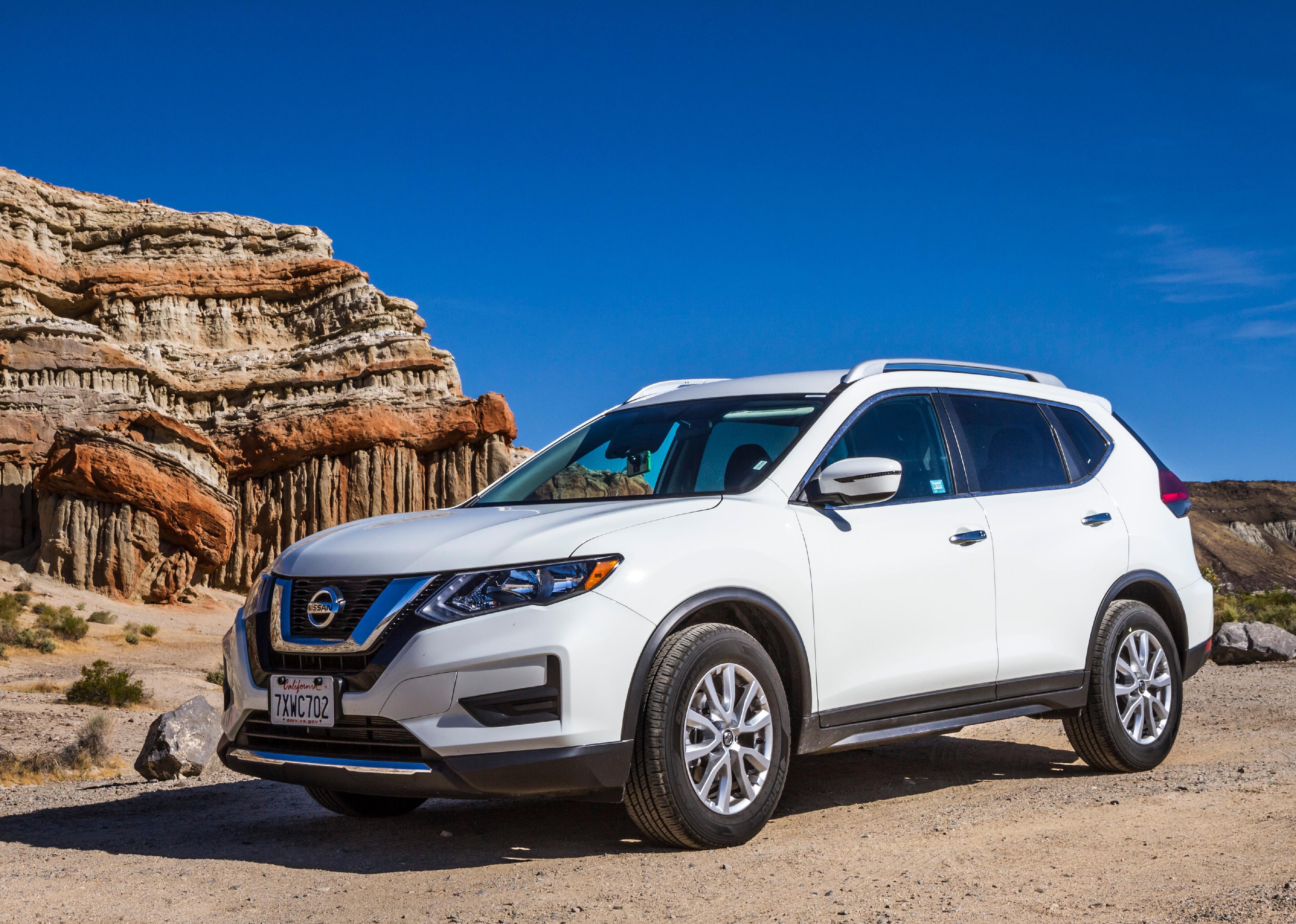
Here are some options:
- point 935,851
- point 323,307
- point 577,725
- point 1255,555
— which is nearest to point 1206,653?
point 935,851

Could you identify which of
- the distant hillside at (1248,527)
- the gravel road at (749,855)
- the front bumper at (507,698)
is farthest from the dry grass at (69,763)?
the distant hillside at (1248,527)

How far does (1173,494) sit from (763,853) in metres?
3.80

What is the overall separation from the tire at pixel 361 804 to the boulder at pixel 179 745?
2568mm

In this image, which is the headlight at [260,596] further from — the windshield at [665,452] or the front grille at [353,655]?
the windshield at [665,452]

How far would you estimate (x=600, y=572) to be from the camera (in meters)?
4.49

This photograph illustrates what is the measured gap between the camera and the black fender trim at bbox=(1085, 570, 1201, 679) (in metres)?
6.46

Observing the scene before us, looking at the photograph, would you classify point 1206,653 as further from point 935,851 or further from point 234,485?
point 234,485

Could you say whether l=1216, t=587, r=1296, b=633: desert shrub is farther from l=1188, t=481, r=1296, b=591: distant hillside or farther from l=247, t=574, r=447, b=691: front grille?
l=1188, t=481, r=1296, b=591: distant hillside

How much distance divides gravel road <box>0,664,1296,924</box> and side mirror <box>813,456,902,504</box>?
56.0 inches

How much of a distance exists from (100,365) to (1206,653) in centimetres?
4035

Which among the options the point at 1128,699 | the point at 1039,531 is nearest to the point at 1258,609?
the point at 1128,699

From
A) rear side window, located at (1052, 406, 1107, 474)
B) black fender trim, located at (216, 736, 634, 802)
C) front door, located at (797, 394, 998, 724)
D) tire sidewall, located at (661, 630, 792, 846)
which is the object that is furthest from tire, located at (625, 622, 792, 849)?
rear side window, located at (1052, 406, 1107, 474)

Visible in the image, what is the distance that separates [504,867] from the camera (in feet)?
15.3

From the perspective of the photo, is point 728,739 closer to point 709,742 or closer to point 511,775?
point 709,742
